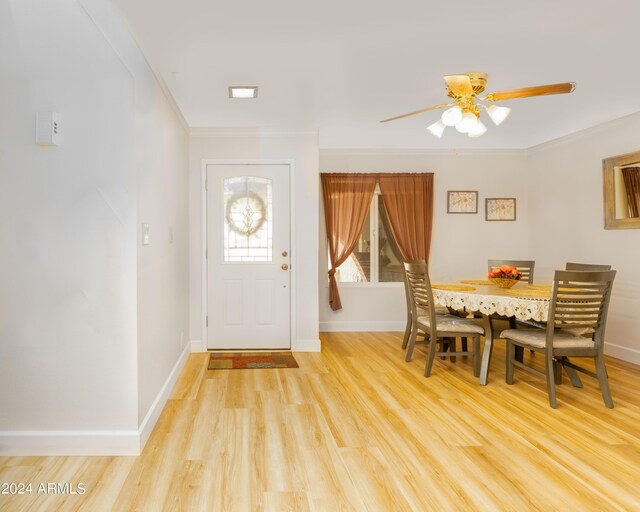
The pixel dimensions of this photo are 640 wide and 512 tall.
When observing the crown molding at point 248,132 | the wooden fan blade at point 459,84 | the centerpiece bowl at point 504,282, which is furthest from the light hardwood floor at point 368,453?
the crown molding at point 248,132

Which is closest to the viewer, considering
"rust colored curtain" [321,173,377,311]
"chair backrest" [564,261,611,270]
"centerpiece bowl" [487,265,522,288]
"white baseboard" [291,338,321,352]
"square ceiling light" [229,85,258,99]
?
"square ceiling light" [229,85,258,99]

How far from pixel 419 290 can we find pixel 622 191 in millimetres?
2430

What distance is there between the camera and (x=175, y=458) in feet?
8.26

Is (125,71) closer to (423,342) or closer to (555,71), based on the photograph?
(555,71)

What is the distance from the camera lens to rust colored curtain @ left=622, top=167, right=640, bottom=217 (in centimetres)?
450

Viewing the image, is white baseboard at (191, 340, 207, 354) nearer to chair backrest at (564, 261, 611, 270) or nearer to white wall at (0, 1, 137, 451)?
white wall at (0, 1, 137, 451)

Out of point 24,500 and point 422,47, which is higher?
point 422,47

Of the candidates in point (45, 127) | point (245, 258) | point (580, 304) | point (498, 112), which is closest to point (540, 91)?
point (498, 112)

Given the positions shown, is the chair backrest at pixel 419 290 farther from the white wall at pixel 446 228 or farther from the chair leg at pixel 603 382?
the white wall at pixel 446 228

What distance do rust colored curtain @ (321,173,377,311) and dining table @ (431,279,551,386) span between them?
6.48ft

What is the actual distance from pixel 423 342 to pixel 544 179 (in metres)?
3.03

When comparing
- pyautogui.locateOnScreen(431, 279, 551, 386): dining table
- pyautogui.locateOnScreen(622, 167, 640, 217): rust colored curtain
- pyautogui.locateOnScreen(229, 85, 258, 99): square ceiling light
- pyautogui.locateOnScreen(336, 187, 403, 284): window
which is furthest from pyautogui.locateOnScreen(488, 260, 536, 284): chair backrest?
pyautogui.locateOnScreen(229, 85, 258, 99): square ceiling light

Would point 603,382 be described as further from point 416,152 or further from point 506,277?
point 416,152

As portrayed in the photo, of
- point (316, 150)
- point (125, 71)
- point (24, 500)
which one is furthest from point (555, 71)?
point (24, 500)
